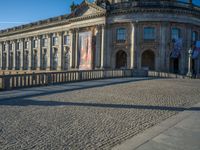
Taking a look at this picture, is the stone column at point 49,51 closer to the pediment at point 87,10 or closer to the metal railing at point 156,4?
the pediment at point 87,10

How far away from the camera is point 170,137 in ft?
16.7

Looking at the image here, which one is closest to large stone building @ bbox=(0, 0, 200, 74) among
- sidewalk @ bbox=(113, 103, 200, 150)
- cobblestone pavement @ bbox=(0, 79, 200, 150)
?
cobblestone pavement @ bbox=(0, 79, 200, 150)

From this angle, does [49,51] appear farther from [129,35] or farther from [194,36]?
[194,36]

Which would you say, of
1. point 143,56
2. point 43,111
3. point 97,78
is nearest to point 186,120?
point 43,111

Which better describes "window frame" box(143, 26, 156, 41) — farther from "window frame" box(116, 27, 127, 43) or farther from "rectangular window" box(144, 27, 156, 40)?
"window frame" box(116, 27, 127, 43)

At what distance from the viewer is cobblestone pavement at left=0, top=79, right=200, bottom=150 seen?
4793 mm

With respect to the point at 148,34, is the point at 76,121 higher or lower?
lower

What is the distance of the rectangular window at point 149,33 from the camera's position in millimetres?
37531

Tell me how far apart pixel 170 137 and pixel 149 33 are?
34.4m

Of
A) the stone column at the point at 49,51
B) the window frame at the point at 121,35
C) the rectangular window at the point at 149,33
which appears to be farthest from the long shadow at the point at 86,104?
the stone column at the point at 49,51

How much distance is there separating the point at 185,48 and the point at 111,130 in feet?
118

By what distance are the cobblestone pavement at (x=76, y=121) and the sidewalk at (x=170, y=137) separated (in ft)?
0.95

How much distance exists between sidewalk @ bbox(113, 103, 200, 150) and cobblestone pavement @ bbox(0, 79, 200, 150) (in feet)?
0.95

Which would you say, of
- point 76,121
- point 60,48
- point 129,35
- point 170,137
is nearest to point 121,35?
point 129,35
